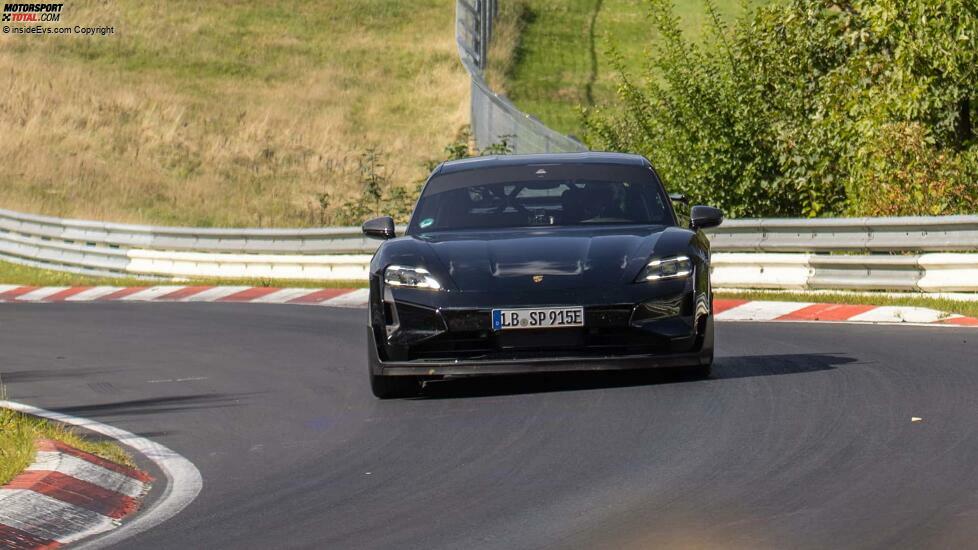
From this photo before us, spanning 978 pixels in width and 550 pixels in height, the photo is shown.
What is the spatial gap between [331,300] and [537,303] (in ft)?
36.7

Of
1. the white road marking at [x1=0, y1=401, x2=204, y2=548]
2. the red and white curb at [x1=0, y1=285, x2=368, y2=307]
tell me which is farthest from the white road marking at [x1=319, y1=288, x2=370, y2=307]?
the white road marking at [x1=0, y1=401, x2=204, y2=548]

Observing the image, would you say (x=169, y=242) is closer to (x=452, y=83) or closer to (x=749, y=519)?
(x=749, y=519)

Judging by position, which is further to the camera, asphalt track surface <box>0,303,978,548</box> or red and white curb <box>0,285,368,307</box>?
red and white curb <box>0,285,368,307</box>

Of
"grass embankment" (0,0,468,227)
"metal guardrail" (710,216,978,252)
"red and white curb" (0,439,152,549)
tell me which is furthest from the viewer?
"grass embankment" (0,0,468,227)

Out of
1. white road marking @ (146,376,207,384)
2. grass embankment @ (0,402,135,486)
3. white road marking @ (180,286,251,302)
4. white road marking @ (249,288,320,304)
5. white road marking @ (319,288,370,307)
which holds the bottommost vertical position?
white road marking @ (180,286,251,302)

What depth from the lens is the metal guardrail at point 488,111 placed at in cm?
2788

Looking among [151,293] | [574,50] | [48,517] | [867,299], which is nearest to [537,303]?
[48,517]

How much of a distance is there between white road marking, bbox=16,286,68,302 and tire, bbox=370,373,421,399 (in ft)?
49.3

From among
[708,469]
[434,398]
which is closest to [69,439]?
[434,398]

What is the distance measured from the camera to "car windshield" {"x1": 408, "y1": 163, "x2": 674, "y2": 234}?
10.6 m

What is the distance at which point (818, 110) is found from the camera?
23891mm

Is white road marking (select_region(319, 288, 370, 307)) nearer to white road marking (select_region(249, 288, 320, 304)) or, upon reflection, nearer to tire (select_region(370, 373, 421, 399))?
white road marking (select_region(249, 288, 320, 304))

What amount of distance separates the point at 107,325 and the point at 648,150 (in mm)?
10135

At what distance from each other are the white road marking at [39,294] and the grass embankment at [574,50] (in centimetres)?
2128
